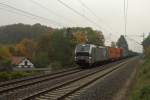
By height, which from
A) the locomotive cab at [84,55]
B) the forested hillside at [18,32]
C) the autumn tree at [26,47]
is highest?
the forested hillside at [18,32]

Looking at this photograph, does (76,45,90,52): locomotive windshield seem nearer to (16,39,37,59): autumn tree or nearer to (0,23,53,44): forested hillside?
(16,39,37,59): autumn tree

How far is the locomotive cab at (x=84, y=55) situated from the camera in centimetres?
4044

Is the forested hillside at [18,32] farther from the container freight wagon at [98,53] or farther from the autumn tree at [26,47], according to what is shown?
the container freight wagon at [98,53]

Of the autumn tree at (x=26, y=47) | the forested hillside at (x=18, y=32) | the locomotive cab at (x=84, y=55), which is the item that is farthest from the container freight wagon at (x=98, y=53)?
the forested hillside at (x=18, y=32)

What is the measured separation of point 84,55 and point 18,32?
120837 millimetres

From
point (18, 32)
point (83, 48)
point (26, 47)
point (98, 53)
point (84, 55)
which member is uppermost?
point (18, 32)

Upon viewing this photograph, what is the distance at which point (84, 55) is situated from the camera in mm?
40875

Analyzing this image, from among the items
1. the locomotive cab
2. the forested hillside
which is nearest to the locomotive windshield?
the locomotive cab

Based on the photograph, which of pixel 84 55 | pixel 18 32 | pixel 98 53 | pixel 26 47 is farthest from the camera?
pixel 18 32

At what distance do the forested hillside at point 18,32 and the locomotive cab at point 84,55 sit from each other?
106231 millimetres

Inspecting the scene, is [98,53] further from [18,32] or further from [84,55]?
[18,32]

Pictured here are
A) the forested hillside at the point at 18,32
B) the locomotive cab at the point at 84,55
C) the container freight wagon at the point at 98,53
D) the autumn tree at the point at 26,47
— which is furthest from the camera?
the forested hillside at the point at 18,32

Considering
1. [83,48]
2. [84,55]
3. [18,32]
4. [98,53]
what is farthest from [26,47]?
[84,55]

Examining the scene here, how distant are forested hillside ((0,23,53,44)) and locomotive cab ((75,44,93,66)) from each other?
10623cm
